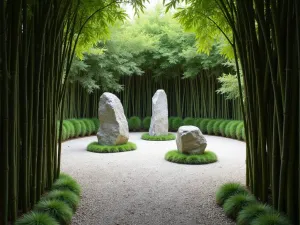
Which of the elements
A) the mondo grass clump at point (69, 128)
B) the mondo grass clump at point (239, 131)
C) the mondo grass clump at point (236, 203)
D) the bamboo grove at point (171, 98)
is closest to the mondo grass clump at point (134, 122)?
the bamboo grove at point (171, 98)

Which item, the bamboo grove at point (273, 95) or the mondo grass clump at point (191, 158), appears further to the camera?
the mondo grass clump at point (191, 158)

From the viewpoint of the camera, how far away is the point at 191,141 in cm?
523

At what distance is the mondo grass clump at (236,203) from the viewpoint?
2455 mm

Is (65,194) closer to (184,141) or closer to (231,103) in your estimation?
(184,141)

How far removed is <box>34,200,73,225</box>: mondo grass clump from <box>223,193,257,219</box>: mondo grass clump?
1.46m

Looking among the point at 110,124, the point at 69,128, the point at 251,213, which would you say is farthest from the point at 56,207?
the point at 69,128

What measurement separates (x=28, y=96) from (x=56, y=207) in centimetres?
100

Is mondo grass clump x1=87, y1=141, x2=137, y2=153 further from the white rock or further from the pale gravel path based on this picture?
the white rock

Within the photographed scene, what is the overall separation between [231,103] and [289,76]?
7.57 meters

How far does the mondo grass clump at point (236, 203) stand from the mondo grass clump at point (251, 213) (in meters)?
0.16

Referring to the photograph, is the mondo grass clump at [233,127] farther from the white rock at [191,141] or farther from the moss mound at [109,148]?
the moss mound at [109,148]

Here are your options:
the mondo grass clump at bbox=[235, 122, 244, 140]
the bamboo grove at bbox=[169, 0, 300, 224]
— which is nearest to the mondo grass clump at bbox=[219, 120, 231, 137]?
the mondo grass clump at bbox=[235, 122, 244, 140]

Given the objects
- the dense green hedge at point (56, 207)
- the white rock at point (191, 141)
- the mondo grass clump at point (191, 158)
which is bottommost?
the mondo grass clump at point (191, 158)

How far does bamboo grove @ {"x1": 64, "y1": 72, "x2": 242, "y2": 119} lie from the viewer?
30.4ft
